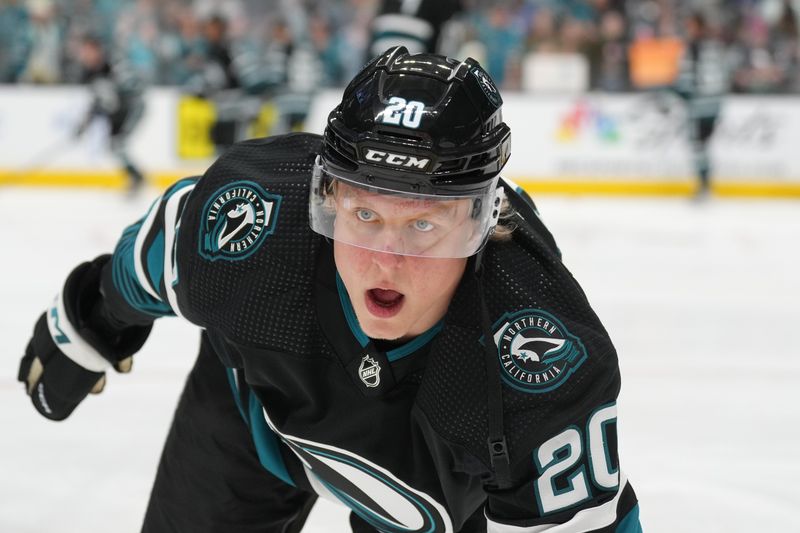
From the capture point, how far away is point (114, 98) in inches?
319

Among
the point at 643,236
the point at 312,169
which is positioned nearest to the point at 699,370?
the point at 312,169

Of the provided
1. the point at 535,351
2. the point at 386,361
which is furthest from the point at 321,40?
the point at 535,351

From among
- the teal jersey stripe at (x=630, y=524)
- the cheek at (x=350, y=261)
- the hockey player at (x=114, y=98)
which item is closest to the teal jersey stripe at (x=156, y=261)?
the cheek at (x=350, y=261)

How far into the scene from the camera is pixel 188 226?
4.96 ft

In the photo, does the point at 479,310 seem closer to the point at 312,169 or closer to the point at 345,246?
the point at 345,246

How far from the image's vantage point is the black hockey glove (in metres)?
1.74

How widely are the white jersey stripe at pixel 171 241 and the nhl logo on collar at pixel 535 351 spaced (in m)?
0.52

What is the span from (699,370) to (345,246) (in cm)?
249

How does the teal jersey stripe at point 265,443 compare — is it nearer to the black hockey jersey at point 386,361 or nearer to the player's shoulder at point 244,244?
the black hockey jersey at point 386,361

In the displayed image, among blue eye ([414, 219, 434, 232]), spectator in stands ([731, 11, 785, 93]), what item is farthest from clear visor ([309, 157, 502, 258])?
spectator in stands ([731, 11, 785, 93])

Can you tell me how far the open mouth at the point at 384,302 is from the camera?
134 cm

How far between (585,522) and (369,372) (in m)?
0.35

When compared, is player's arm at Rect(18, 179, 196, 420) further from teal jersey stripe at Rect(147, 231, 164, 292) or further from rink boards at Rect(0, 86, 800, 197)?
rink boards at Rect(0, 86, 800, 197)

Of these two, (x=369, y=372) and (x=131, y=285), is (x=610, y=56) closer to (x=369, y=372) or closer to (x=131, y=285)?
(x=131, y=285)
